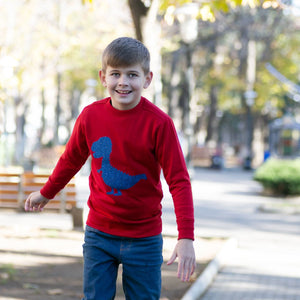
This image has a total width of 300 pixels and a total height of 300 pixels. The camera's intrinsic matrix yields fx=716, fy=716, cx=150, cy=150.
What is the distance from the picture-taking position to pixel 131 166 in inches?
136

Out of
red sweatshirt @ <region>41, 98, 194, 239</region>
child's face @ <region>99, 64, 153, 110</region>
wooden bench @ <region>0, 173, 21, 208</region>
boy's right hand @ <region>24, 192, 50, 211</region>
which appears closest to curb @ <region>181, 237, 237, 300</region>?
boy's right hand @ <region>24, 192, 50, 211</region>

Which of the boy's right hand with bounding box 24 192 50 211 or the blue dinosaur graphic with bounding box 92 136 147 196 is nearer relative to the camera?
the blue dinosaur graphic with bounding box 92 136 147 196

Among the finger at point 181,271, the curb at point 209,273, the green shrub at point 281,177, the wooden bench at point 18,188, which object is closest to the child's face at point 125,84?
the finger at point 181,271

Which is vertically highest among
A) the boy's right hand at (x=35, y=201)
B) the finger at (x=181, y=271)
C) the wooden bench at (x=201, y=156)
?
the boy's right hand at (x=35, y=201)

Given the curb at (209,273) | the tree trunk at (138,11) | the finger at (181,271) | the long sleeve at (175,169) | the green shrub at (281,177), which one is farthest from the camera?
the green shrub at (281,177)

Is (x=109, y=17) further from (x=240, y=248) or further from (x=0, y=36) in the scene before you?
(x=240, y=248)

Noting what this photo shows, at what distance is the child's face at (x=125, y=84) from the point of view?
3426 millimetres

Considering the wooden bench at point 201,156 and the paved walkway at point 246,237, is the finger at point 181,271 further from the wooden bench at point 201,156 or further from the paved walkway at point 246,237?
the wooden bench at point 201,156

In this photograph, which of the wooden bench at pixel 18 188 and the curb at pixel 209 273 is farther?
the wooden bench at pixel 18 188

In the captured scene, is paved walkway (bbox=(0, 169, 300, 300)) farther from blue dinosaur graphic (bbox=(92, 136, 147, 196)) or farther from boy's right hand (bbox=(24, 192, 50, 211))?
blue dinosaur graphic (bbox=(92, 136, 147, 196))

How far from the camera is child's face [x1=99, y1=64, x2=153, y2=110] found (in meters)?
3.43

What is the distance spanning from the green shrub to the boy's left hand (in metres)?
17.0

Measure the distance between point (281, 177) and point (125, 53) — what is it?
683 inches

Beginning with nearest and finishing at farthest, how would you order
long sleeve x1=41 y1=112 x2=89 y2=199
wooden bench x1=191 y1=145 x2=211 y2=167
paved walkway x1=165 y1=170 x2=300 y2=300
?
long sleeve x1=41 y1=112 x2=89 y2=199, paved walkway x1=165 y1=170 x2=300 y2=300, wooden bench x1=191 y1=145 x2=211 y2=167
